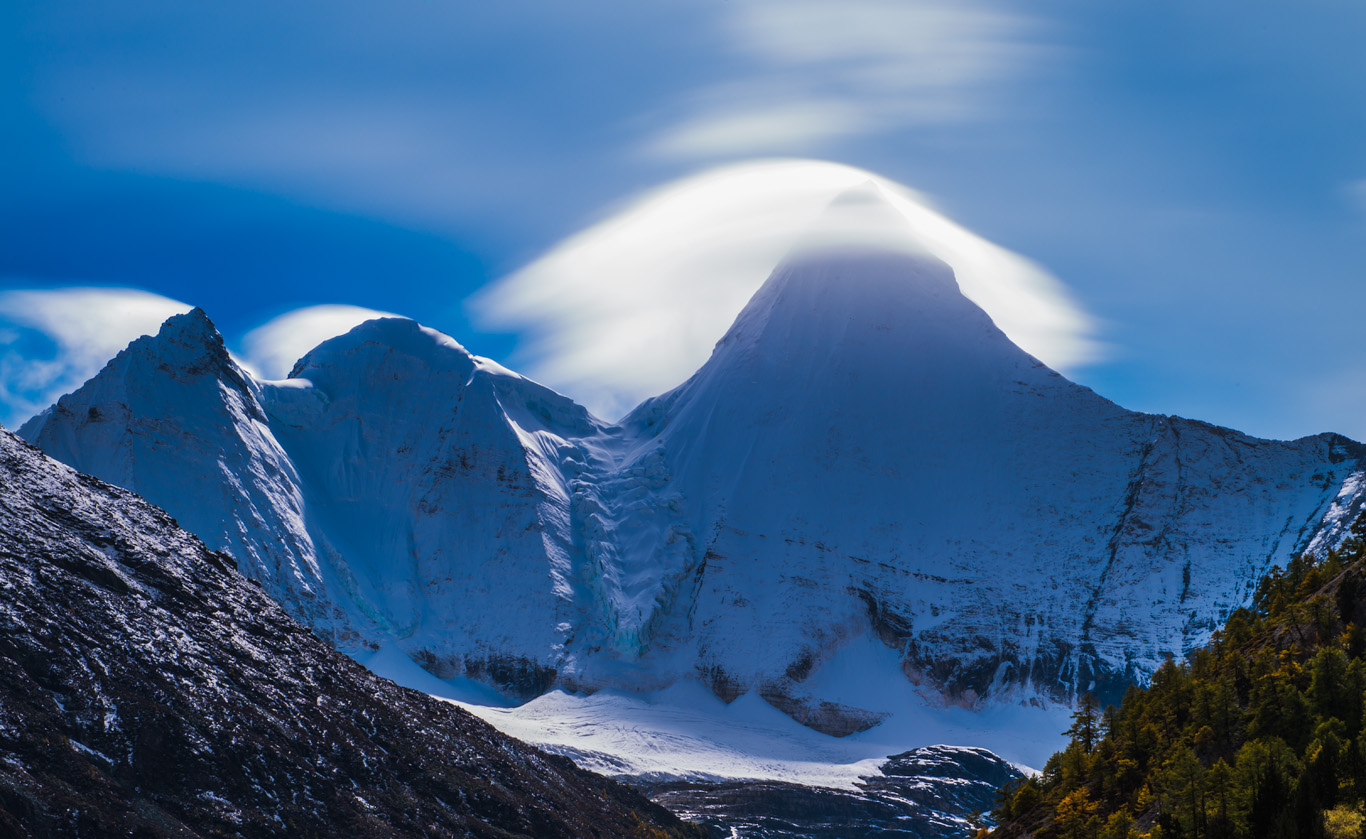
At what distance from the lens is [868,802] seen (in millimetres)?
140250

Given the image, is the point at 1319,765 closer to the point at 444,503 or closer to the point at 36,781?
the point at 36,781

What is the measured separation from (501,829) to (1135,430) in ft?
423

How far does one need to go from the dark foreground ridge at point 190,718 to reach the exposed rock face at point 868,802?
62.2 feet

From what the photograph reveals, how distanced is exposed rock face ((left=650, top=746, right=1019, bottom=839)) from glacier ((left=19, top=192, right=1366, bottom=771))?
13.8 m

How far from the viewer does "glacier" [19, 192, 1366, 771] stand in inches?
6550

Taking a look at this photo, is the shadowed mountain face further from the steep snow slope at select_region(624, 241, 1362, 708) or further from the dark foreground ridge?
the dark foreground ridge

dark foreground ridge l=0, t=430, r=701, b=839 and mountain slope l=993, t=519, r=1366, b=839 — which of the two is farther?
dark foreground ridge l=0, t=430, r=701, b=839

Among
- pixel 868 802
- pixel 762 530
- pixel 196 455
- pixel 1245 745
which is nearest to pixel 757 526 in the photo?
pixel 762 530

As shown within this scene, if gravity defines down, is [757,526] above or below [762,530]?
above

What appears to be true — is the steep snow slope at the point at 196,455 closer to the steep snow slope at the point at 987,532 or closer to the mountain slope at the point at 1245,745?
the steep snow slope at the point at 987,532

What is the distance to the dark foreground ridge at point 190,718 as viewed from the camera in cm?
7438

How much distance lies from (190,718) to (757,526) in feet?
375

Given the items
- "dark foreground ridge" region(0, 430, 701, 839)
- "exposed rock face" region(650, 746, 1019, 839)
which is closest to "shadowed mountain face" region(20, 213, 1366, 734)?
"exposed rock face" region(650, 746, 1019, 839)

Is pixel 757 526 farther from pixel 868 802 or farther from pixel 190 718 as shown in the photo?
pixel 190 718
